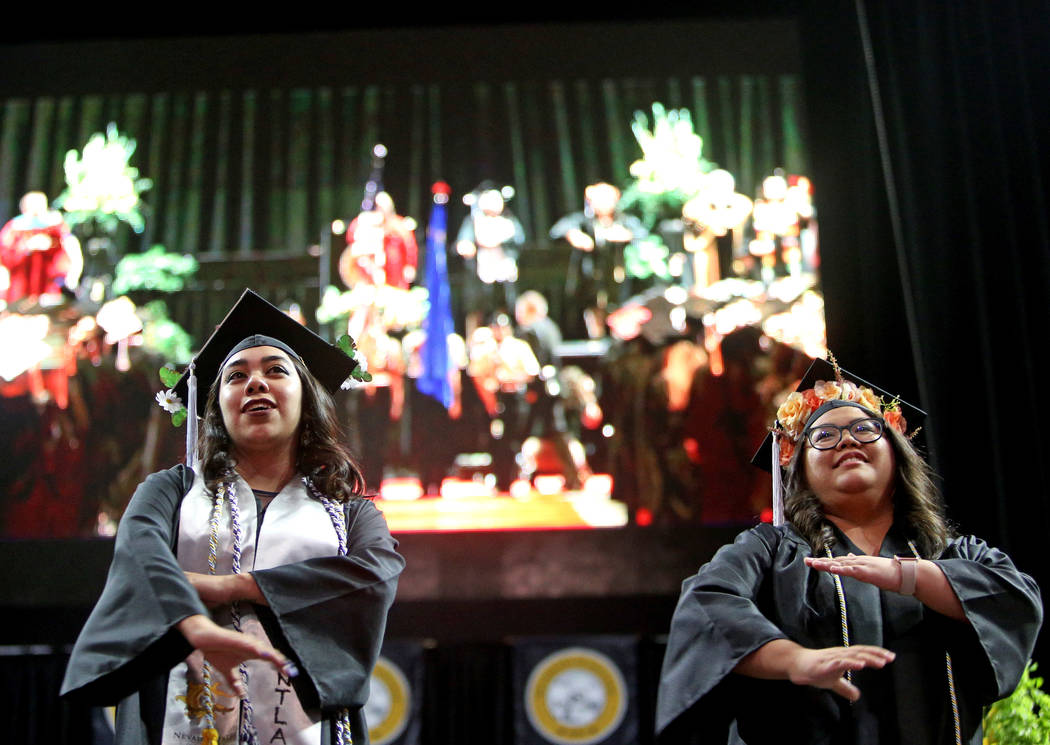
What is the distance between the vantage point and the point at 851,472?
7.76 ft

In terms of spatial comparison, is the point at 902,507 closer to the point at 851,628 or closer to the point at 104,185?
the point at 851,628

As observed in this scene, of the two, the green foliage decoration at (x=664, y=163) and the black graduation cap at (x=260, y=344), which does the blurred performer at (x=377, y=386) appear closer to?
the green foliage decoration at (x=664, y=163)

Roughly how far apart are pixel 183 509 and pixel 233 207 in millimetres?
4075

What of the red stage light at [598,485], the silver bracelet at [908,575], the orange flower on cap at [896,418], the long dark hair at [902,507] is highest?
the red stage light at [598,485]

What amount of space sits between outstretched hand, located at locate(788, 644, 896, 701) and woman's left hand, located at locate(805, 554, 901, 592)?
191 mm

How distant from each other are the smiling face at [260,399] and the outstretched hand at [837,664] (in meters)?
1.11

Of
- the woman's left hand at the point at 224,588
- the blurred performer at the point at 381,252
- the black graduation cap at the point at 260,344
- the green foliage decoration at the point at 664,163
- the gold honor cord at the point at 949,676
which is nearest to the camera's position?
the woman's left hand at the point at 224,588

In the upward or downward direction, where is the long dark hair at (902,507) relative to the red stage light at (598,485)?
downward

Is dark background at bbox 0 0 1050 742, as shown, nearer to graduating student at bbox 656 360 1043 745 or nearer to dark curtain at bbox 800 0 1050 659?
dark curtain at bbox 800 0 1050 659

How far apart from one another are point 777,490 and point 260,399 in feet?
3.74

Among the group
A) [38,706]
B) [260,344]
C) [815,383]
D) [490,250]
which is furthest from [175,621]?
[490,250]

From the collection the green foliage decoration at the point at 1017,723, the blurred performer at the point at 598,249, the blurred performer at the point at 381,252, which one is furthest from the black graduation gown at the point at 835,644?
the blurred performer at the point at 381,252

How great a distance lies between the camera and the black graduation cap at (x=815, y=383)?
8.80ft

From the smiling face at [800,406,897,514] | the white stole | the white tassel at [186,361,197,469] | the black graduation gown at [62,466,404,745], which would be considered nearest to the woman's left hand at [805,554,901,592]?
the smiling face at [800,406,897,514]
